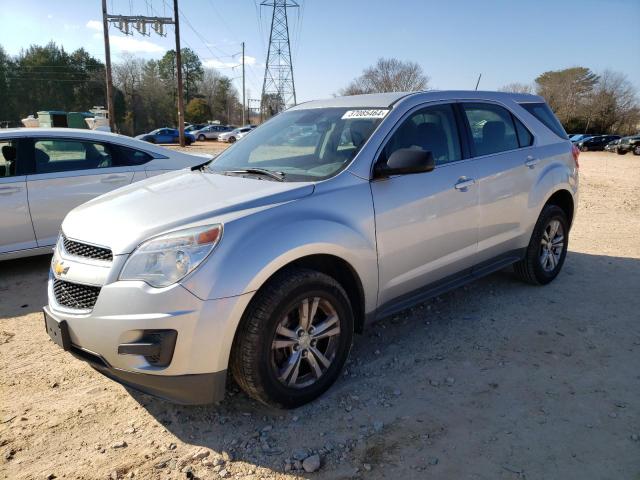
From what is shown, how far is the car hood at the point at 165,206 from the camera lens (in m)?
2.63

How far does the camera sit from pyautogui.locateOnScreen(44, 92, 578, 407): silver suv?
2.46 metres

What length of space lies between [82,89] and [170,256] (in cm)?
7108

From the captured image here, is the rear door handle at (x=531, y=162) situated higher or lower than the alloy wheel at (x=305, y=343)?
higher

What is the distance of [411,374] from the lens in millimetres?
3357

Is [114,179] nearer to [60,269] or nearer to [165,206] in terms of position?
[60,269]

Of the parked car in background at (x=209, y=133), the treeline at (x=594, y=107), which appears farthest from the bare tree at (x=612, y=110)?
the parked car in background at (x=209, y=133)

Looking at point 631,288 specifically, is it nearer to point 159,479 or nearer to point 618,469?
point 618,469

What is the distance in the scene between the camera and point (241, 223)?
2600mm

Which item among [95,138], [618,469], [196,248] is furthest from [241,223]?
[95,138]

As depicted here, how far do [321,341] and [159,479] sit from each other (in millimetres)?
1168

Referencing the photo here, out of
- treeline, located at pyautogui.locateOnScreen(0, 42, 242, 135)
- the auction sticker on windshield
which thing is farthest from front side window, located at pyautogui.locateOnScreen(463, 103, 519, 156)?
treeline, located at pyautogui.locateOnScreen(0, 42, 242, 135)

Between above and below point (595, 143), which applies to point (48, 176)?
below

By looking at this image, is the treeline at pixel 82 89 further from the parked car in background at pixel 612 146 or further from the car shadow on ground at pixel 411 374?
the car shadow on ground at pixel 411 374

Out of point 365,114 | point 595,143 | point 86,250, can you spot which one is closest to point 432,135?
point 365,114
